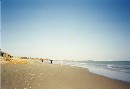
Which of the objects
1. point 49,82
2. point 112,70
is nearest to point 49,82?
point 49,82

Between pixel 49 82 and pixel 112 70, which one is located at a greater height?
pixel 49 82

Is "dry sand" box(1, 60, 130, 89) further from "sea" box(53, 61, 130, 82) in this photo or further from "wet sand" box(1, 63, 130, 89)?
"sea" box(53, 61, 130, 82)

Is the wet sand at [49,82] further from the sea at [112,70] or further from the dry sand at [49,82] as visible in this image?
the sea at [112,70]

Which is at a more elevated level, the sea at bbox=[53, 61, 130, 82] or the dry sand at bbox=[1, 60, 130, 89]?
the dry sand at bbox=[1, 60, 130, 89]

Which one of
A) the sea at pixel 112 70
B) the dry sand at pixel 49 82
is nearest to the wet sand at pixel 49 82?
the dry sand at pixel 49 82

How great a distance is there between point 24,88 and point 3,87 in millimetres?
1396

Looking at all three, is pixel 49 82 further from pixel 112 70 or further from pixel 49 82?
pixel 112 70

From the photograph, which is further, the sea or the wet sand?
the sea

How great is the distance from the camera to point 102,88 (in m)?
13.3

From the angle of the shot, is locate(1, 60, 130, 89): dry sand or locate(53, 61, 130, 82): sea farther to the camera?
locate(53, 61, 130, 82): sea

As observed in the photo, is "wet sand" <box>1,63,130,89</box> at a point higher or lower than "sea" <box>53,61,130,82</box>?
higher

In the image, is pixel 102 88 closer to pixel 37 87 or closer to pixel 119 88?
pixel 119 88

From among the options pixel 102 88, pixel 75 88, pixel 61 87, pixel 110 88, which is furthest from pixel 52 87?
pixel 110 88

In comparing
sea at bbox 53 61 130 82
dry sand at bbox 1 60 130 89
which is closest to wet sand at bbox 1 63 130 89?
dry sand at bbox 1 60 130 89
